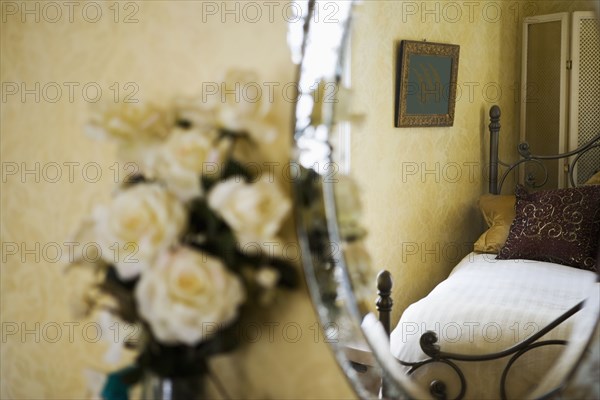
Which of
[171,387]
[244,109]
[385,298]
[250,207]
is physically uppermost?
[244,109]

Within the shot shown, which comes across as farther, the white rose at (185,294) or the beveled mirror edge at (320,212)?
the beveled mirror edge at (320,212)

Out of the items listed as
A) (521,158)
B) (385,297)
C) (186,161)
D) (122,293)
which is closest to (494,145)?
(521,158)

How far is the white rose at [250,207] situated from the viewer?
0.79 m

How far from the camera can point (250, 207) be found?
789 mm

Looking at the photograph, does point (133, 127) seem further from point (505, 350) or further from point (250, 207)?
point (505, 350)

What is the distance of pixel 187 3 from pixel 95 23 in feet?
0.50

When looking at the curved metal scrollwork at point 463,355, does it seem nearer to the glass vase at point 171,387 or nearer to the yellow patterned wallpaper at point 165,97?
the yellow patterned wallpaper at point 165,97

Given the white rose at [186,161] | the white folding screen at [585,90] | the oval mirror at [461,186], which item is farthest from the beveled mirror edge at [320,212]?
the white folding screen at [585,90]

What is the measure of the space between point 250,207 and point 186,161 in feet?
0.29

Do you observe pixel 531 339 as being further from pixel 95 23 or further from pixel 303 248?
pixel 95 23

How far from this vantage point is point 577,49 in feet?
2.62

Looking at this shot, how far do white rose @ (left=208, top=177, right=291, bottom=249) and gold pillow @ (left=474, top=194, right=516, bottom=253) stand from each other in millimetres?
215

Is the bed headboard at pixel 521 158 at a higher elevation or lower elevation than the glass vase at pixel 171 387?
higher

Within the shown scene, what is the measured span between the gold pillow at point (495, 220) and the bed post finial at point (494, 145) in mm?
12
